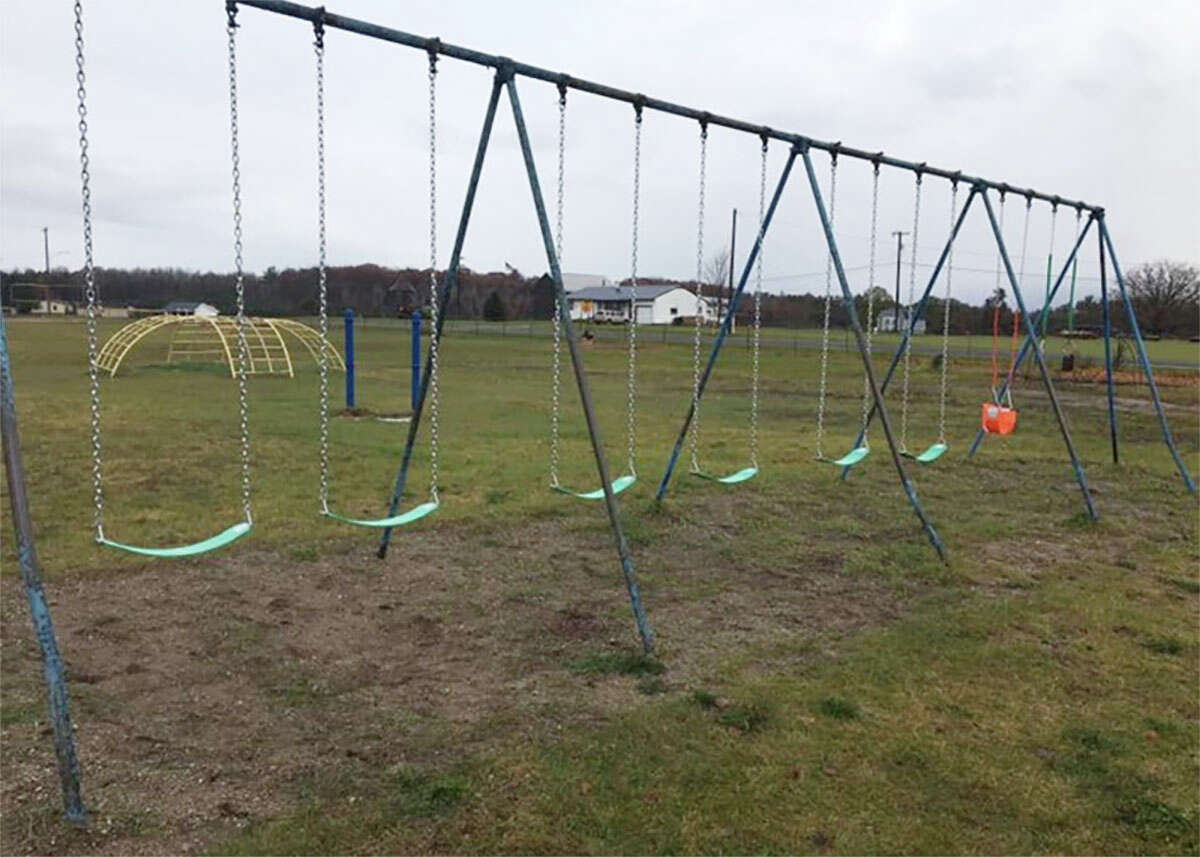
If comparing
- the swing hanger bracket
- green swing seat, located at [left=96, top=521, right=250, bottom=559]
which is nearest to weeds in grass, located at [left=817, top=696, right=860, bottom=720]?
green swing seat, located at [left=96, top=521, right=250, bottom=559]

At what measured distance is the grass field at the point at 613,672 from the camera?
291 cm

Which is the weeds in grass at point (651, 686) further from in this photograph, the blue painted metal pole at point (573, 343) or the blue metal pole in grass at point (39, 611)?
the blue metal pole in grass at point (39, 611)

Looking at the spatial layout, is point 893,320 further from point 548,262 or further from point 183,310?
point 548,262

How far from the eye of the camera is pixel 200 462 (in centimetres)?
901

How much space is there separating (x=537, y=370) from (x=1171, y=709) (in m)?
20.2

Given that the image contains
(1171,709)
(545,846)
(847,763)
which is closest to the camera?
(545,846)

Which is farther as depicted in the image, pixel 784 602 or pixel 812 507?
pixel 812 507

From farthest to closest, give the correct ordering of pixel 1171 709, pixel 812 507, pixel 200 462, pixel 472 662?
pixel 200 462
pixel 812 507
pixel 472 662
pixel 1171 709

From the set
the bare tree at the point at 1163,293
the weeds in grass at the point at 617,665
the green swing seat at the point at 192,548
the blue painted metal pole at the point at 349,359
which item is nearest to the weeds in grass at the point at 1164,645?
the weeds in grass at the point at 617,665

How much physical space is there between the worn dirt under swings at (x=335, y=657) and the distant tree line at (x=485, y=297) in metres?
1.81

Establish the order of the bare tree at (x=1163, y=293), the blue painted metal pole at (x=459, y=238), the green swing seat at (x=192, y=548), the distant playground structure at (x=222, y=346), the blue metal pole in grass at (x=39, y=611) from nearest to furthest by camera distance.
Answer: the blue metal pole in grass at (x=39, y=611), the green swing seat at (x=192, y=548), the blue painted metal pole at (x=459, y=238), the distant playground structure at (x=222, y=346), the bare tree at (x=1163, y=293)

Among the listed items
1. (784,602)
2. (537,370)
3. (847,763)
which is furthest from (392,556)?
(537,370)

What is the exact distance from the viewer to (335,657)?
13.7 feet

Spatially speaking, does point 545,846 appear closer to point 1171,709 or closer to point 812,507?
point 1171,709
